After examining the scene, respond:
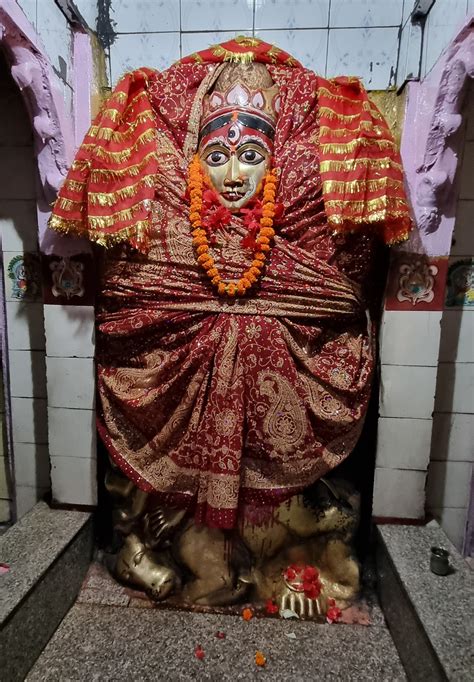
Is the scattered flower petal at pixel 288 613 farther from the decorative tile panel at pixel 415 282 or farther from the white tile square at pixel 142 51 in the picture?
the white tile square at pixel 142 51

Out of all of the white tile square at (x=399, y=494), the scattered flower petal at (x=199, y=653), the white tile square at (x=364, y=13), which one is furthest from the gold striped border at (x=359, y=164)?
the scattered flower petal at (x=199, y=653)

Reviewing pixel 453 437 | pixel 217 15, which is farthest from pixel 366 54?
pixel 453 437

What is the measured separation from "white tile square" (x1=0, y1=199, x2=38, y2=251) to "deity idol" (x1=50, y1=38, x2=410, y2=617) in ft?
1.52

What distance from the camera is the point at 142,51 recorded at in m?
2.11

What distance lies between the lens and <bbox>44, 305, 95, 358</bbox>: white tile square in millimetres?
1867

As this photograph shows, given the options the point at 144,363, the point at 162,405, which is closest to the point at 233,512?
the point at 162,405

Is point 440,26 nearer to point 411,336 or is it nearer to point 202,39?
point 202,39

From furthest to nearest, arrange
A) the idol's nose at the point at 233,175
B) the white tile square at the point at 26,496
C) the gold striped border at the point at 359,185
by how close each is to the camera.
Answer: the white tile square at the point at 26,496
the idol's nose at the point at 233,175
the gold striped border at the point at 359,185

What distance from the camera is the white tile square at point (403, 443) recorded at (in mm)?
1853

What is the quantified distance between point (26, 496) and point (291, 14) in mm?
2646

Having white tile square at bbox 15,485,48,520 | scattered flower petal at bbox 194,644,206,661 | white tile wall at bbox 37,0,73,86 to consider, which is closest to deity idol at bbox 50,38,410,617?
scattered flower petal at bbox 194,644,206,661

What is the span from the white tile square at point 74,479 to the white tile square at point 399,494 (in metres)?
1.23

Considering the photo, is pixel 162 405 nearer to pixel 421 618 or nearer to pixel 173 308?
pixel 173 308

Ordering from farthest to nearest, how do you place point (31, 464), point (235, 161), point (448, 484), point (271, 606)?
1. point (31, 464)
2. point (448, 484)
3. point (271, 606)
4. point (235, 161)
